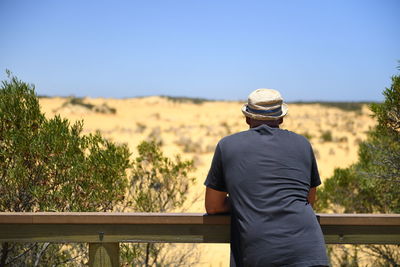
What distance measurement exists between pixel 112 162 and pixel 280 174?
9.94 ft

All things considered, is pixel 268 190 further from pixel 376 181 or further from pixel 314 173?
pixel 376 181

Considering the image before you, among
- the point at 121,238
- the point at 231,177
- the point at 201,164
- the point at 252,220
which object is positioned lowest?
the point at 201,164

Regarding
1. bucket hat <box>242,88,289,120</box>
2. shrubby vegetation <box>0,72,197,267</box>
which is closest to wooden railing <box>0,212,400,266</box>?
bucket hat <box>242,88,289,120</box>

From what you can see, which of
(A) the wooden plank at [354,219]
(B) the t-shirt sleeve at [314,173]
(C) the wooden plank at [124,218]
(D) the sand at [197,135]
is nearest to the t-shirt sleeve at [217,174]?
(C) the wooden plank at [124,218]

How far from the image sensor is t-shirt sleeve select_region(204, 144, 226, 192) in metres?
2.00

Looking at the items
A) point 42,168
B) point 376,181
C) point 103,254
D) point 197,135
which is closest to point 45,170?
point 42,168

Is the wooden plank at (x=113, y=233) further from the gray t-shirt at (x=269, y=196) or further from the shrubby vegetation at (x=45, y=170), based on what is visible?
the shrubby vegetation at (x=45, y=170)

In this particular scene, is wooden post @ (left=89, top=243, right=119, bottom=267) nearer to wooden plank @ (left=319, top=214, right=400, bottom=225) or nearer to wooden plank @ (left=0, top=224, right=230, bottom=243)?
wooden plank @ (left=0, top=224, right=230, bottom=243)

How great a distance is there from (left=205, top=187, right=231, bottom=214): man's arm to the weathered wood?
0.07 m

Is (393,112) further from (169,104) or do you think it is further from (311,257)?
(169,104)

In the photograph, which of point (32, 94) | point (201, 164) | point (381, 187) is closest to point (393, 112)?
point (381, 187)

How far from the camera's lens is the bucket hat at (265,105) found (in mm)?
2066

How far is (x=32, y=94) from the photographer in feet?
14.7

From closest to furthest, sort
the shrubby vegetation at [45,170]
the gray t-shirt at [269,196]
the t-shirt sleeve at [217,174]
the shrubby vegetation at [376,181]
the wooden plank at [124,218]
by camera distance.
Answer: the gray t-shirt at [269,196] < the t-shirt sleeve at [217,174] < the wooden plank at [124,218] < the shrubby vegetation at [45,170] < the shrubby vegetation at [376,181]
